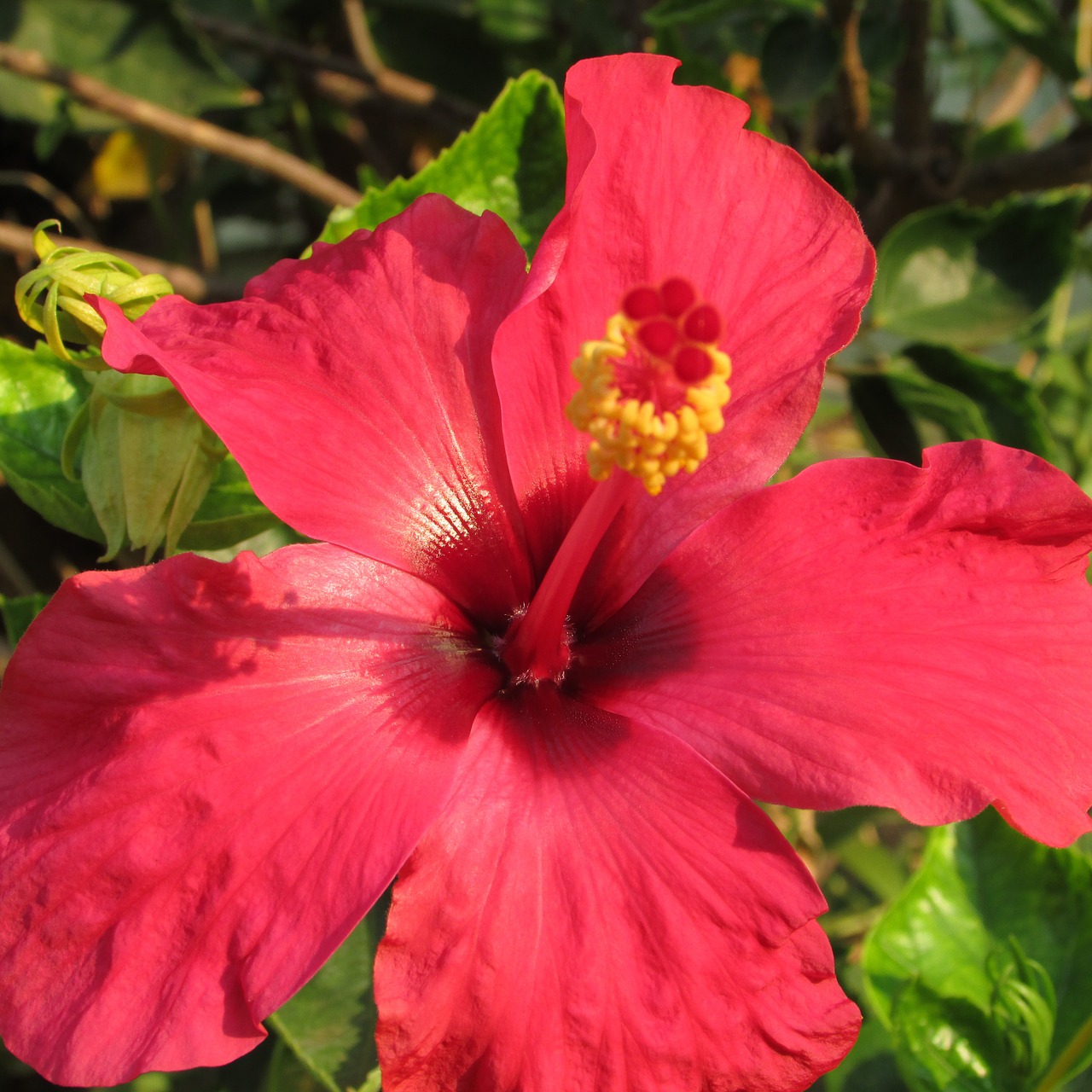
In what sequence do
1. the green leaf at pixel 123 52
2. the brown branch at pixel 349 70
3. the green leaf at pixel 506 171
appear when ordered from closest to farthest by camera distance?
1. the green leaf at pixel 506 171
2. the green leaf at pixel 123 52
3. the brown branch at pixel 349 70

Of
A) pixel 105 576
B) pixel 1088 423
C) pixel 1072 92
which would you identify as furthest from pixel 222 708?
pixel 1088 423

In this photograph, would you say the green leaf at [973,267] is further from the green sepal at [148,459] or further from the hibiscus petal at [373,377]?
the green sepal at [148,459]

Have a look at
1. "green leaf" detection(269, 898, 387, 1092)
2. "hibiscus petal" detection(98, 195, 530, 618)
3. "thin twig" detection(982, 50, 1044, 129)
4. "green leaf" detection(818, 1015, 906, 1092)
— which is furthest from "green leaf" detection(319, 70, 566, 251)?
"thin twig" detection(982, 50, 1044, 129)

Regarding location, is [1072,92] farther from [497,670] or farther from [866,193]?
[497,670]

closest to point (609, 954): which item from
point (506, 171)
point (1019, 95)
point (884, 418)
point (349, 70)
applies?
point (506, 171)

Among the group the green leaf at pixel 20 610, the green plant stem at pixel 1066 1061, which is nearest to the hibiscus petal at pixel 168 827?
the green leaf at pixel 20 610

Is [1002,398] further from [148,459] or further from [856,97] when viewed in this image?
[148,459]
